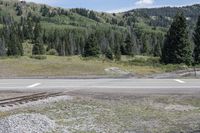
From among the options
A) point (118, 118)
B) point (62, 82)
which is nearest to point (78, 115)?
point (118, 118)

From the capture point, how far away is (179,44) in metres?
64.2

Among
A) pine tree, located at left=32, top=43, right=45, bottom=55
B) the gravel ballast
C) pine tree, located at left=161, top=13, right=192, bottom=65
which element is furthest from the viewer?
pine tree, located at left=32, top=43, right=45, bottom=55

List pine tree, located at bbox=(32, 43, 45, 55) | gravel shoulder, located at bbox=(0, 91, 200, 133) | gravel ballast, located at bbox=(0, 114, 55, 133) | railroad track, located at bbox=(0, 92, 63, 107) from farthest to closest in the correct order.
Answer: pine tree, located at bbox=(32, 43, 45, 55), railroad track, located at bbox=(0, 92, 63, 107), gravel shoulder, located at bbox=(0, 91, 200, 133), gravel ballast, located at bbox=(0, 114, 55, 133)

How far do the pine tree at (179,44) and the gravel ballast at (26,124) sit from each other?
1947 inches

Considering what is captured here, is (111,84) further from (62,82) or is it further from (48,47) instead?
(48,47)

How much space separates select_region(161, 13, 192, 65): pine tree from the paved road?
37402 millimetres

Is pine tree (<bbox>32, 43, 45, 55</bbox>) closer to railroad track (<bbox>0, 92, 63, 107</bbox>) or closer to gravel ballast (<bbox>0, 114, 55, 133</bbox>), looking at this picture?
railroad track (<bbox>0, 92, 63, 107</bbox>)

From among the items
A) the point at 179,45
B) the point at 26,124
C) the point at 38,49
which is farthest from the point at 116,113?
the point at 38,49

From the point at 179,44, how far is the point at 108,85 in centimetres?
4123

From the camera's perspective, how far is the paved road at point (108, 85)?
2281cm

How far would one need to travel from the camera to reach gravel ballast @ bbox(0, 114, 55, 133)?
14.4 meters

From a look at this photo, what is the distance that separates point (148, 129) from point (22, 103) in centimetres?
669

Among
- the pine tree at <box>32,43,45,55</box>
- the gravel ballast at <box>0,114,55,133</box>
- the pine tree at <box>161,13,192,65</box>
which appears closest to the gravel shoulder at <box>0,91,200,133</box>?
the gravel ballast at <box>0,114,55,133</box>

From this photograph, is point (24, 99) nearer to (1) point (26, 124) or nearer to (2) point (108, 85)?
(1) point (26, 124)
